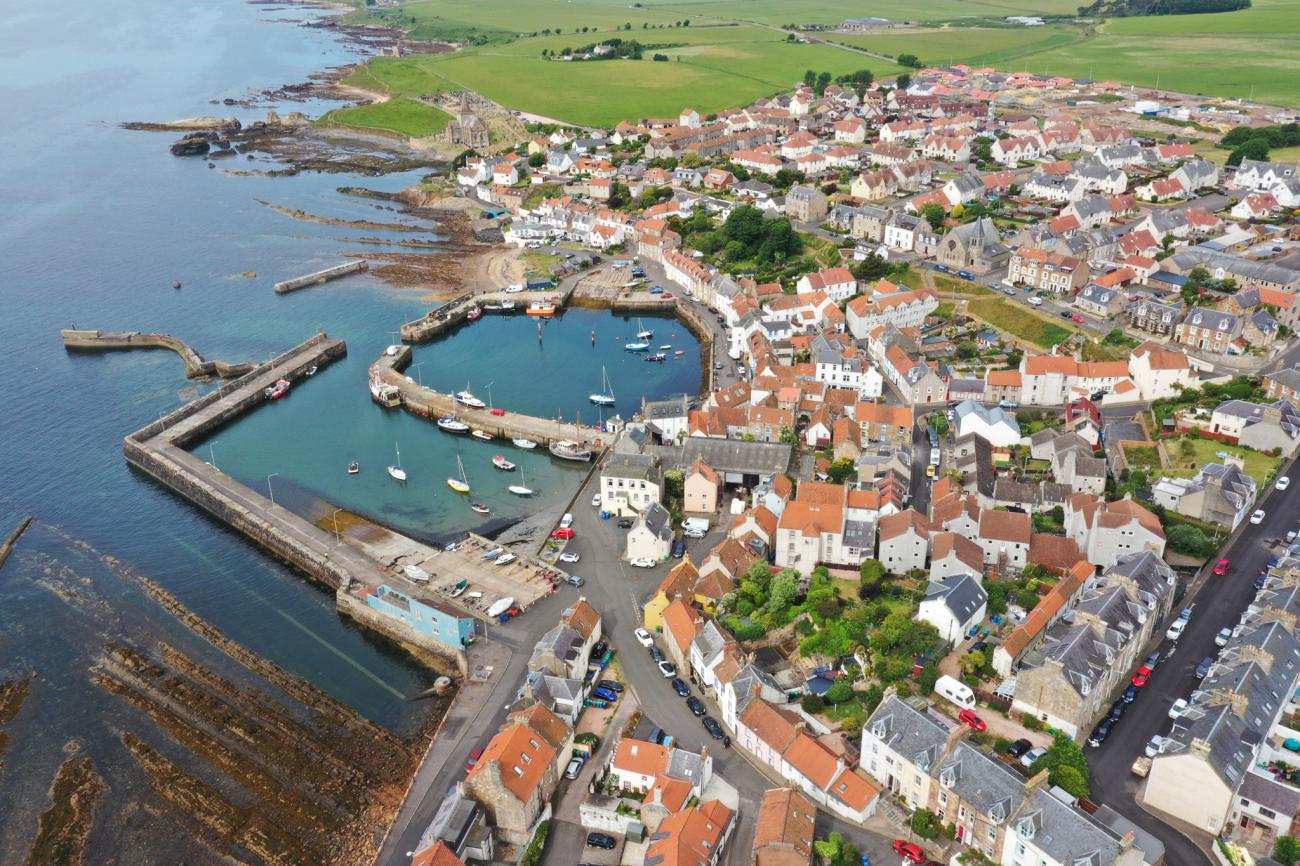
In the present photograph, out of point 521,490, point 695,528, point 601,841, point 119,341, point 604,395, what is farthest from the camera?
point 119,341

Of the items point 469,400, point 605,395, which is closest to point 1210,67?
point 605,395

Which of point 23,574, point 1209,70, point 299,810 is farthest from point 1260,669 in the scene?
point 1209,70

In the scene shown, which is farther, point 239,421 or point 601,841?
point 239,421

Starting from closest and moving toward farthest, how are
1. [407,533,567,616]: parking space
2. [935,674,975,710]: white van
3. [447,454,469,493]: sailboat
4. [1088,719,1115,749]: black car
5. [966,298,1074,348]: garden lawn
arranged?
[1088,719,1115,749]: black car < [935,674,975,710]: white van < [407,533,567,616]: parking space < [447,454,469,493]: sailboat < [966,298,1074,348]: garden lawn

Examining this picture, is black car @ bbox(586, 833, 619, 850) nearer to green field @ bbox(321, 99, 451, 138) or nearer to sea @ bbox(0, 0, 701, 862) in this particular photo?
sea @ bbox(0, 0, 701, 862)

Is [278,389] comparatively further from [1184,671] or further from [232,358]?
[1184,671]

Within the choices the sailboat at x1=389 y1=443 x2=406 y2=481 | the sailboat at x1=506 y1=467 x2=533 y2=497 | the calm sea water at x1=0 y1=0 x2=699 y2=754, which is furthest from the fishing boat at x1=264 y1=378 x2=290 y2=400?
the sailboat at x1=506 y1=467 x2=533 y2=497

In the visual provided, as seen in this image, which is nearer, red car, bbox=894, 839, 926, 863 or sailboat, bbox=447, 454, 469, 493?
red car, bbox=894, 839, 926, 863
